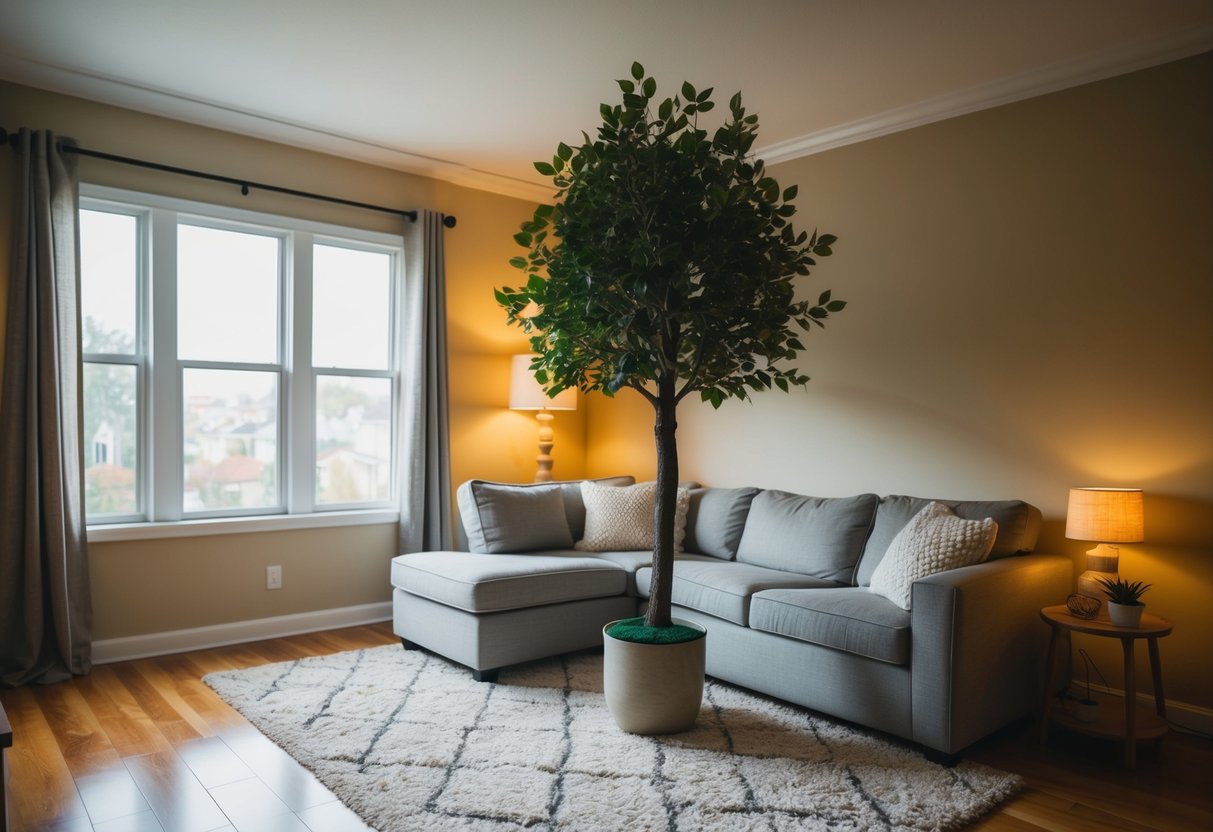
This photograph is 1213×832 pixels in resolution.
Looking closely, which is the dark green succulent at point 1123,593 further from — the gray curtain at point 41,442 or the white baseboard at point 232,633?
the gray curtain at point 41,442

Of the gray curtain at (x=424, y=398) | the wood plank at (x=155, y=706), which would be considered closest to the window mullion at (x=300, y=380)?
the gray curtain at (x=424, y=398)

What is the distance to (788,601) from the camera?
319 cm

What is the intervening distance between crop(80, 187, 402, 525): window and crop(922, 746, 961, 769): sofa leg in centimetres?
325

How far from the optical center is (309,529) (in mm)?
4473

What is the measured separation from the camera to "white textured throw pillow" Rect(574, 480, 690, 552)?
434 cm

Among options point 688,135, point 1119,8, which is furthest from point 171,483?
point 1119,8

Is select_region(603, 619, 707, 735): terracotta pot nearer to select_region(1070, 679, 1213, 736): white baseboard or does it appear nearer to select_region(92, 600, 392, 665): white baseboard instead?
select_region(1070, 679, 1213, 736): white baseboard

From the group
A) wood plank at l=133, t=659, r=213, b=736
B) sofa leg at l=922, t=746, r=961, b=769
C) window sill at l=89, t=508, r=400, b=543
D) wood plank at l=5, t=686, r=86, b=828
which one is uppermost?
window sill at l=89, t=508, r=400, b=543

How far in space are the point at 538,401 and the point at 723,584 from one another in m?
1.96

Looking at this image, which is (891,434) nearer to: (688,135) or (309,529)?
(688,135)

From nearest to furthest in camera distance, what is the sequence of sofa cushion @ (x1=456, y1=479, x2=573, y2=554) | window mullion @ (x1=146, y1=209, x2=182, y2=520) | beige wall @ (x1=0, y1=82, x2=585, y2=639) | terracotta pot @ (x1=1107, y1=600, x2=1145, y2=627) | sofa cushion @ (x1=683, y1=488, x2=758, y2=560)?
terracotta pot @ (x1=1107, y1=600, x2=1145, y2=627), beige wall @ (x1=0, y1=82, x2=585, y2=639), window mullion @ (x1=146, y1=209, x2=182, y2=520), sofa cushion @ (x1=456, y1=479, x2=573, y2=554), sofa cushion @ (x1=683, y1=488, x2=758, y2=560)

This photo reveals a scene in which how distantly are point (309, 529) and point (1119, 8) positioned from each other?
14.1 feet

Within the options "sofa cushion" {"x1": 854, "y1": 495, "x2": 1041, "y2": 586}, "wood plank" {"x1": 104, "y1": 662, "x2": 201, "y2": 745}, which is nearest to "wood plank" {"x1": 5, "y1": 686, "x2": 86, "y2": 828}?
"wood plank" {"x1": 104, "y1": 662, "x2": 201, "y2": 745}

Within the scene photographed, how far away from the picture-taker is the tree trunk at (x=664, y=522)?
9.78 ft
